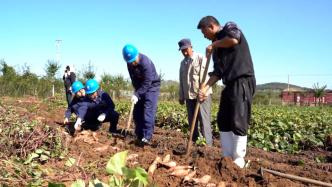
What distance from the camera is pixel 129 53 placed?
227 inches

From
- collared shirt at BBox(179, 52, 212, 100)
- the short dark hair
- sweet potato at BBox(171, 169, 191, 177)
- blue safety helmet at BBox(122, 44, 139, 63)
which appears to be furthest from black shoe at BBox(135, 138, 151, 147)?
the short dark hair

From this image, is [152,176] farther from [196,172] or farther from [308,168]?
[308,168]

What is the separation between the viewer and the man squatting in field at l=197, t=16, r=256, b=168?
13.0 feet

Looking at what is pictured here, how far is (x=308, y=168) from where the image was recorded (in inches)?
185

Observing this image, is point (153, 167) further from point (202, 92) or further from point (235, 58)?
point (235, 58)

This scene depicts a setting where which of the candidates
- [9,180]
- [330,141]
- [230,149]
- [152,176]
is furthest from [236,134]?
[330,141]

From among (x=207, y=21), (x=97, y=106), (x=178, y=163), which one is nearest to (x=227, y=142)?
(x=178, y=163)

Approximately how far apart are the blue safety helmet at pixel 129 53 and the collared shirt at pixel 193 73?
98cm

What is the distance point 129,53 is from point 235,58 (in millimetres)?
2139

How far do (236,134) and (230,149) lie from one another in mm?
276

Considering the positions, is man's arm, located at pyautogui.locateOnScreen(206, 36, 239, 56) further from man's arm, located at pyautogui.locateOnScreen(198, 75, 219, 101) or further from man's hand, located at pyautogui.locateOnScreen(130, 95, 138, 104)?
man's hand, located at pyautogui.locateOnScreen(130, 95, 138, 104)

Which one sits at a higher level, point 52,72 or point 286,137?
point 52,72

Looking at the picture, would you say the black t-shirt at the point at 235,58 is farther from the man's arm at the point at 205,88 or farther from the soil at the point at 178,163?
the soil at the point at 178,163

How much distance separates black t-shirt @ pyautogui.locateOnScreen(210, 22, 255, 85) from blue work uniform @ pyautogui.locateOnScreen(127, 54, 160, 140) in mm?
2001
